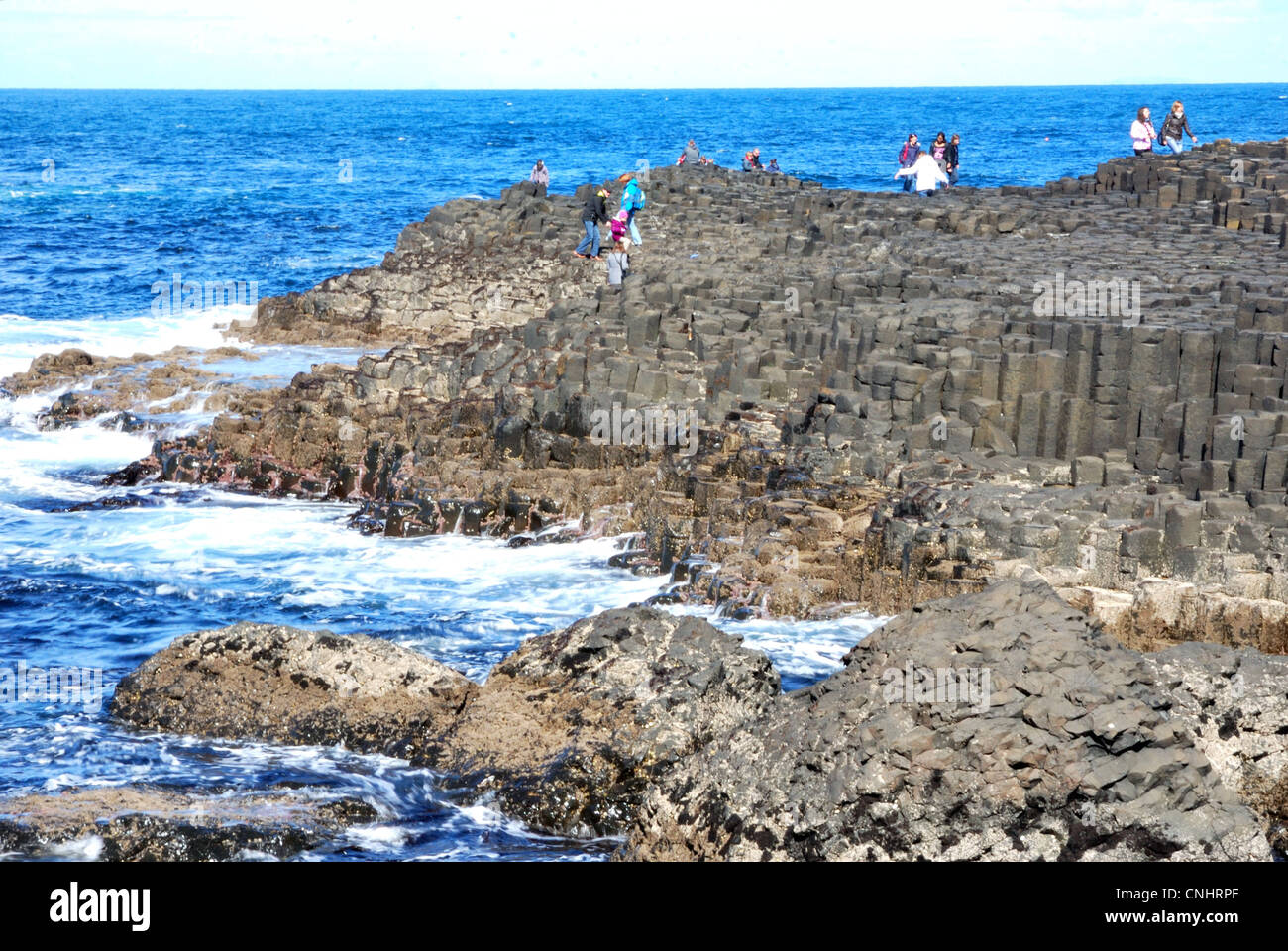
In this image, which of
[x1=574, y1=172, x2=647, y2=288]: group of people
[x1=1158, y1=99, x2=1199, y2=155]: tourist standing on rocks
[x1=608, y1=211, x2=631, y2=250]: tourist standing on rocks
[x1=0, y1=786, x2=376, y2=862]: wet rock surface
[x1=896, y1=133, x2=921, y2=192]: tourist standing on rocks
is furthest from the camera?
[x1=1158, y1=99, x2=1199, y2=155]: tourist standing on rocks

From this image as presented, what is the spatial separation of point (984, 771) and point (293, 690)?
5.21m

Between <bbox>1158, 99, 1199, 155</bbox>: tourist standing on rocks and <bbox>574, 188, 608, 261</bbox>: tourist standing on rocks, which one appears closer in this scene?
<bbox>574, 188, 608, 261</bbox>: tourist standing on rocks

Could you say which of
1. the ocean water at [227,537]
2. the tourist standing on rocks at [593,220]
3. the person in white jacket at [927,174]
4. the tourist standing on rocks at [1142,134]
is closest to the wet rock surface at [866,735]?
the ocean water at [227,537]

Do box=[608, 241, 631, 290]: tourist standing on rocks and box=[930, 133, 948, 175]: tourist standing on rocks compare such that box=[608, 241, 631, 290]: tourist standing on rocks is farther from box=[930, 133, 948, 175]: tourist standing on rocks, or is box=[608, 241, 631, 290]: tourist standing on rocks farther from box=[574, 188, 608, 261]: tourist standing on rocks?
box=[930, 133, 948, 175]: tourist standing on rocks

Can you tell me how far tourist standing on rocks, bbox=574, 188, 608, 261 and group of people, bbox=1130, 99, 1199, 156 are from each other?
15.1 m

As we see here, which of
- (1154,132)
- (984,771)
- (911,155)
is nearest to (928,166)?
(911,155)

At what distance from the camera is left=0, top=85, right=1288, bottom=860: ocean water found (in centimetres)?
983

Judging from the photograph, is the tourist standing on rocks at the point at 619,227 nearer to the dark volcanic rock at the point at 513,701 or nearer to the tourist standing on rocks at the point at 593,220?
the tourist standing on rocks at the point at 593,220

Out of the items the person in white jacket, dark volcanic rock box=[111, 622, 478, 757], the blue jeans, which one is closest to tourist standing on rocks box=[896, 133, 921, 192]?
the person in white jacket

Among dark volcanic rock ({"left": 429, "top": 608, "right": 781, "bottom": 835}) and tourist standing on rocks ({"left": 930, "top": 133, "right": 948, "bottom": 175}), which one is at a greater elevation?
tourist standing on rocks ({"left": 930, "top": 133, "right": 948, "bottom": 175})

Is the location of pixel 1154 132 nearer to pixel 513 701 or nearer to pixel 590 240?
pixel 590 240
